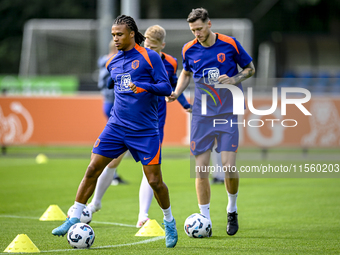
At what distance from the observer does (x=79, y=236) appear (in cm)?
544

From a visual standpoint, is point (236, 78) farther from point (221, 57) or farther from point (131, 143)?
point (131, 143)

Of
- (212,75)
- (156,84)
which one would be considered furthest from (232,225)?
(156,84)

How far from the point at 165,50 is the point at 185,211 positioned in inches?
696

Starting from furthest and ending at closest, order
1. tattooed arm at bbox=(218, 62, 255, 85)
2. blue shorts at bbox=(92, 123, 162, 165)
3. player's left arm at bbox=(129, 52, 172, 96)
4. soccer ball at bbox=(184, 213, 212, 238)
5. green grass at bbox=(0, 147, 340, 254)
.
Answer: tattooed arm at bbox=(218, 62, 255, 85)
soccer ball at bbox=(184, 213, 212, 238)
green grass at bbox=(0, 147, 340, 254)
blue shorts at bbox=(92, 123, 162, 165)
player's left arm at bbox=(129, 52, 172, 96)

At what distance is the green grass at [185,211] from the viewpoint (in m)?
5.79

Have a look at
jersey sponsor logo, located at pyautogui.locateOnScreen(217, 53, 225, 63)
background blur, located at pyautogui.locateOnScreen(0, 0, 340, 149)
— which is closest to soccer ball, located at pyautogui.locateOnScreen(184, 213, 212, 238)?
jersey sponsor logo, located at pyautogui.locateOnScreen(217, 53, 225, 63)

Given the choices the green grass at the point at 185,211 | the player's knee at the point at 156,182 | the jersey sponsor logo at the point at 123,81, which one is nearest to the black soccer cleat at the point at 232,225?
the green grass at the point at 185,211

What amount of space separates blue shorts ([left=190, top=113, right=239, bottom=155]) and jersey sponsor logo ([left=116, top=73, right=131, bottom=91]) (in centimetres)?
119

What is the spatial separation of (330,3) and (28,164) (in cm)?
2823

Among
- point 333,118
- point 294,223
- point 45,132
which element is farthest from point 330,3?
point 294,223

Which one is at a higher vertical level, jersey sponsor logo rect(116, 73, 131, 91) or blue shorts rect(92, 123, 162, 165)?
jersey sponsor logo rect(116, 73, 131, 91)

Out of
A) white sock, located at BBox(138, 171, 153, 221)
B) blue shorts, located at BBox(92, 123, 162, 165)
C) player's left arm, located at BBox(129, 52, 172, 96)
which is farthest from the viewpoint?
white sock, located at BBox(138, 171, 153, 221)

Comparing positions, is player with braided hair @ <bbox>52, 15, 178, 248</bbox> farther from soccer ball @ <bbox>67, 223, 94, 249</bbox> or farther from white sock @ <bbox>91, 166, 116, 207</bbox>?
white sock @ <bbox>91, 166, 116, 207</bbox>

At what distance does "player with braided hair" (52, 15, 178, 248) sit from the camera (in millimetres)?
5617
